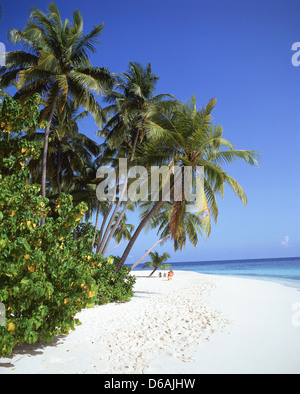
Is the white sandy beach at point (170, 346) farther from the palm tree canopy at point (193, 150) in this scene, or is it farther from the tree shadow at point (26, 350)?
the palm tree canopy at point (193, 150)

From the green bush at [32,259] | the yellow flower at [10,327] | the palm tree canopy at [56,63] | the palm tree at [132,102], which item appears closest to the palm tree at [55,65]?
A: the palm tree canopy at [56,63]

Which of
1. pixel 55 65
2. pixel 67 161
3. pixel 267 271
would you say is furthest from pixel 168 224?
pixel 267 271

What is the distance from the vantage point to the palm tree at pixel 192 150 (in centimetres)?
917

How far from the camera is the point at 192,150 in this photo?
31.4 ft

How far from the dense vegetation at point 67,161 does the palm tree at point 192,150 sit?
4cm

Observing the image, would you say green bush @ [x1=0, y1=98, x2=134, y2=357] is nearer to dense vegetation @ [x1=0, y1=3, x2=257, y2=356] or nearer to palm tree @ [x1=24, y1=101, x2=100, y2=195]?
dense vegetation @ [x1=0, y1=3, x2=257, y2=356]

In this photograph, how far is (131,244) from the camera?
9805 millimetres

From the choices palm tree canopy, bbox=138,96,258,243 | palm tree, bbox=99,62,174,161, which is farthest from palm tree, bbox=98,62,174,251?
palm tree canopy, bbox=138,96,258,243

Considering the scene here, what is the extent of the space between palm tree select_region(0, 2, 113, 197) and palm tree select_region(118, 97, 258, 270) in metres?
2.72

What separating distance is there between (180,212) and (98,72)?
241 inches

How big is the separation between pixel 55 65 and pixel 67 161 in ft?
18.2

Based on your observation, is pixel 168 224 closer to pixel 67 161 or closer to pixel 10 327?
pixel 67 161

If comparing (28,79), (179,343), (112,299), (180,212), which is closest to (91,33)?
(28,79)
